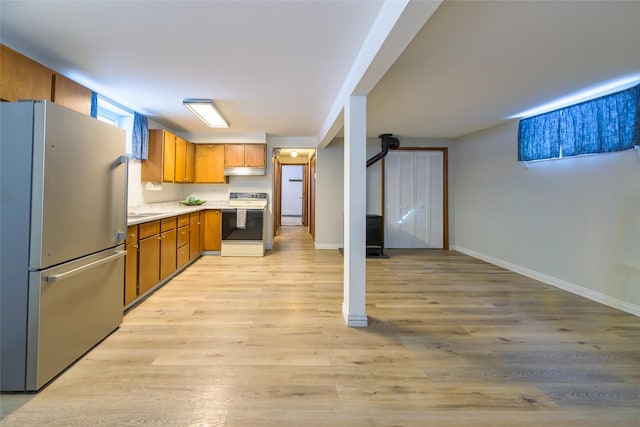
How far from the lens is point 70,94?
8.49 ft

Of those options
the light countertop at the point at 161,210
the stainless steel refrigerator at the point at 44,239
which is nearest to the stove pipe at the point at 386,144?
the light countertop at the point at 161,210

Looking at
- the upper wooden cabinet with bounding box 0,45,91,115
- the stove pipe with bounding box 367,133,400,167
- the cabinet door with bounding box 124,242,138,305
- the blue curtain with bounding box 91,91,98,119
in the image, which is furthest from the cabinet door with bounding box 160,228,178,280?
the stove pipe with bounding box 367,133,400,167

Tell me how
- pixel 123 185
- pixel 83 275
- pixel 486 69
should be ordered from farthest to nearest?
pixel 486 69 → pixel 123 185 → pixel 83 275

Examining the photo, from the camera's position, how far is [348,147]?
2562mm

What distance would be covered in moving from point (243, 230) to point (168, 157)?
169cm

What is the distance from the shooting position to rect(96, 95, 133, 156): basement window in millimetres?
3441

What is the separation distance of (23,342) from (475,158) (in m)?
6.18

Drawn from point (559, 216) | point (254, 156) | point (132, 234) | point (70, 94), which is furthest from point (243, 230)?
point (559, 216)

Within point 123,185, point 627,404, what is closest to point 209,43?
point 123,185

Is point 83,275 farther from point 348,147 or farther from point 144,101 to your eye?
point 144,101

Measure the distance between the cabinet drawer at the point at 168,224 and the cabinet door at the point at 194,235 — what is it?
0.67 metres

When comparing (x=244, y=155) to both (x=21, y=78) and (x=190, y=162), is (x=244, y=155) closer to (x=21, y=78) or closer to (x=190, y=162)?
(x=190, y=162)

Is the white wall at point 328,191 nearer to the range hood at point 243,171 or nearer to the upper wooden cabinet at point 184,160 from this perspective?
the range hood at point 243,171

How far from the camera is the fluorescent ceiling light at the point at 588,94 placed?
280 centimetres
